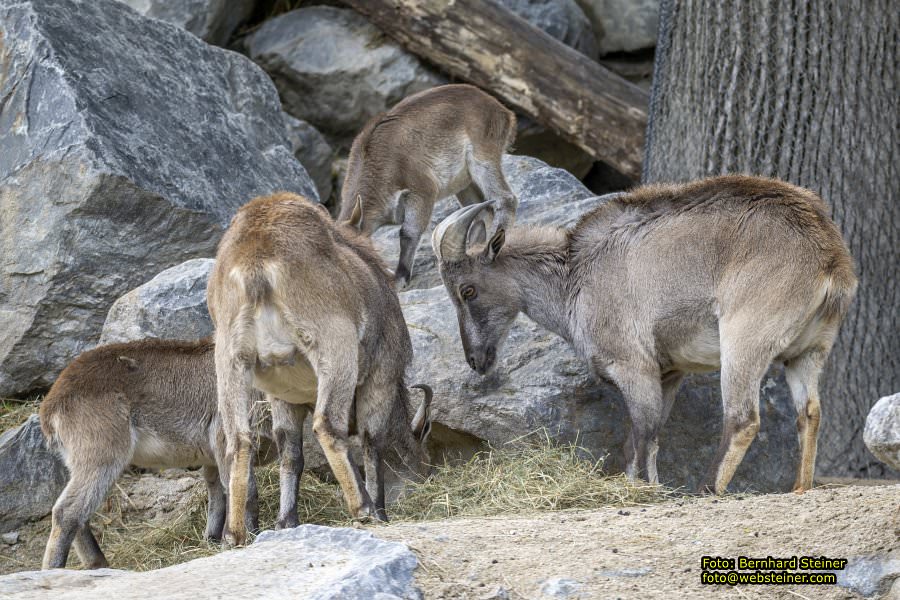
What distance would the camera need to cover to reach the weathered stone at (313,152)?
1213 cm

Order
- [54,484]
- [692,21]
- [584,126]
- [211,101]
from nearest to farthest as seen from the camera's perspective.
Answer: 1. [54,484]
2. [692,21]
3. [211,101]
4. [584,126]

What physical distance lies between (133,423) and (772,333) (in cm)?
379

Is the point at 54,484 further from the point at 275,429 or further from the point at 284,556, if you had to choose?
the point at 284,556

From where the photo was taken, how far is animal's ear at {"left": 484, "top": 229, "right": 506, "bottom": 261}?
25.3 feet

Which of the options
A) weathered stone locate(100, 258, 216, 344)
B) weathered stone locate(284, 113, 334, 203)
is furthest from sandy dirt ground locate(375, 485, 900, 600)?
weathered stone locate(284, 113, 334, 203)

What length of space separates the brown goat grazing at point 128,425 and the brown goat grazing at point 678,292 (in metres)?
1.69

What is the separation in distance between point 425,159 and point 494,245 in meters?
2.64

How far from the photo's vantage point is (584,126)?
11.6 metres

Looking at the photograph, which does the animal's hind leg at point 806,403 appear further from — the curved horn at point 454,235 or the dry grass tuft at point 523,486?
the curved horn at point 454,235

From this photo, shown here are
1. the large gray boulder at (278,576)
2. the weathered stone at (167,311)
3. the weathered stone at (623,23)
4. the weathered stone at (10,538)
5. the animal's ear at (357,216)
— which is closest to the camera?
the large gray boulder at (278,576)

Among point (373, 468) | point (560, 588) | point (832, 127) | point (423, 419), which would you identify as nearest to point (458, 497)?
point (373, 468)

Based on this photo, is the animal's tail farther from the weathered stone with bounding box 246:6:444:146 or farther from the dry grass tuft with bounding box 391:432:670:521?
the weathered stone with bounding box 246:6:444:146

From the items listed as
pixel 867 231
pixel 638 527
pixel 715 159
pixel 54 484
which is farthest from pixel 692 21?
pixel 54 484

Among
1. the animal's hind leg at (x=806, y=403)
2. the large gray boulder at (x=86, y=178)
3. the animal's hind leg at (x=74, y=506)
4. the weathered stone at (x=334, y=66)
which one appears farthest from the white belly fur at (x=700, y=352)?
the weathered stone at (x=334, y=66)
